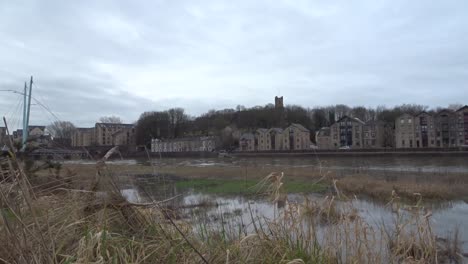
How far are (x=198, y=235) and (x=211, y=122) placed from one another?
5632 inches

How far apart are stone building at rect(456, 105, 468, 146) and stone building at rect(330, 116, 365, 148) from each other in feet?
82.1

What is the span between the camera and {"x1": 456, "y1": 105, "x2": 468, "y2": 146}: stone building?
95188 mm

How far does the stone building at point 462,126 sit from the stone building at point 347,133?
985 inches

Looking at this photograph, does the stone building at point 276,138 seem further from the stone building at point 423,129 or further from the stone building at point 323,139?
the stone building at point 423,129

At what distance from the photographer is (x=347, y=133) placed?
117m

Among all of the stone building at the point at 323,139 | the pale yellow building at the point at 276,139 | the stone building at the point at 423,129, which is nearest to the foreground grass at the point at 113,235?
the stone building at the point at 423,129

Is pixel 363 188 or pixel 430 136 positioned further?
pixel 430 136

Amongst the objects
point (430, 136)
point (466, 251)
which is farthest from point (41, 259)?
point (430, 136)

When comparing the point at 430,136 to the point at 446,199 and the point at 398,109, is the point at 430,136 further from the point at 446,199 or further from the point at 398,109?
the point at 446,199

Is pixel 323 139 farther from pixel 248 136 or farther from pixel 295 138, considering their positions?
pixel 248 136

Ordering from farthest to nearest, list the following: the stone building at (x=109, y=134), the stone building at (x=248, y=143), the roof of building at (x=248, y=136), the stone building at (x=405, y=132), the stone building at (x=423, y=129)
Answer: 1. the roof of building at (x=248, y=136)
2. the stone building at (x=248, y=143)
3. the stone building at (x=405, y=132)
4. the stone building at (x=423, y=129)
5. the stone building at (x=109, y=134)

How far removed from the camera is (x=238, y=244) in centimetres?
389

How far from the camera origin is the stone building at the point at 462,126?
312 feet

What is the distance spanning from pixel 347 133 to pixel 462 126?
30.8 meters
